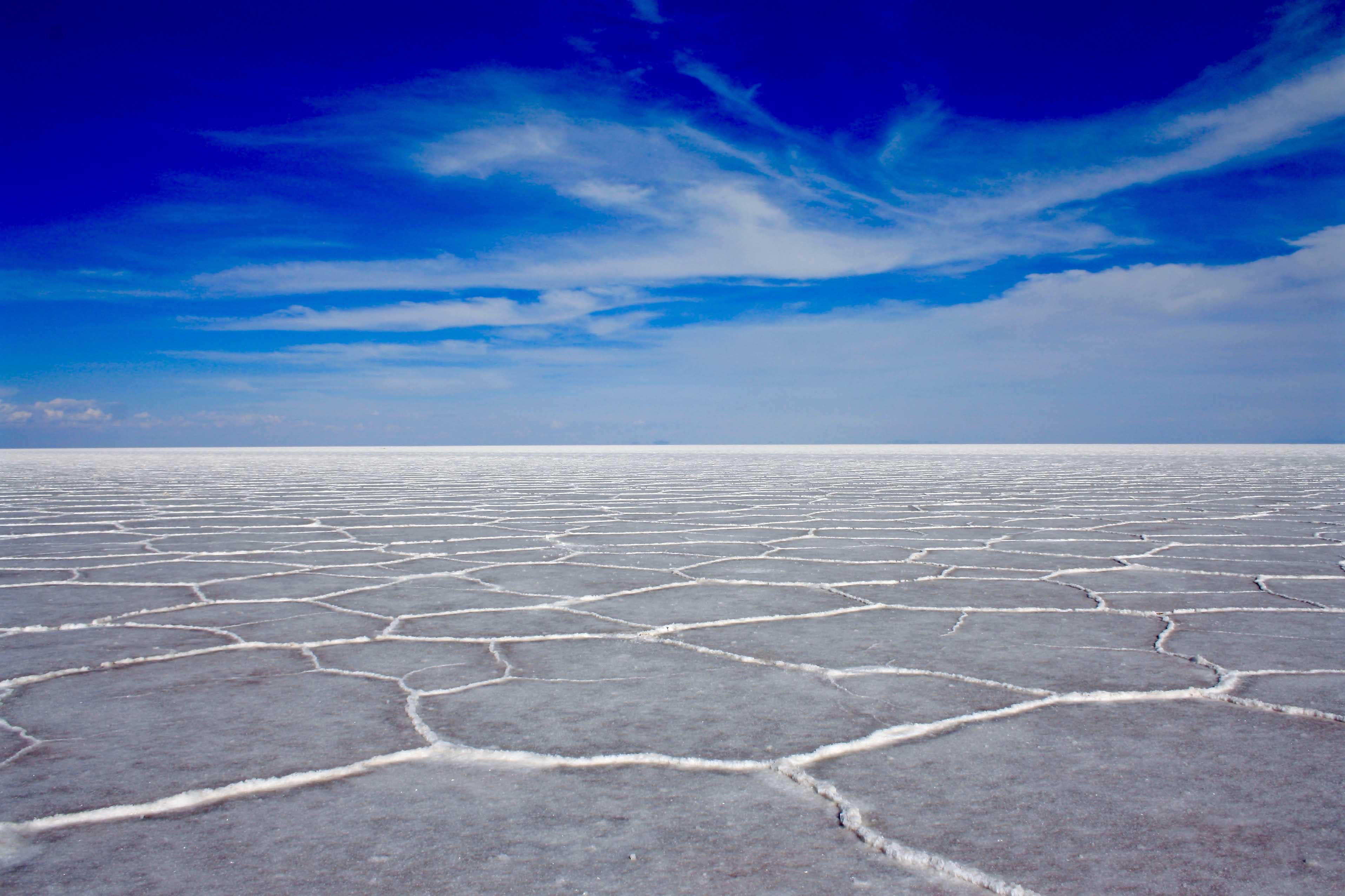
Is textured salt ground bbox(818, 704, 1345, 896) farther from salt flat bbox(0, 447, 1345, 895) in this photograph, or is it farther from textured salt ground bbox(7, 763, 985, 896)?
textured salt ground bbox(7, 763, 985, 896)

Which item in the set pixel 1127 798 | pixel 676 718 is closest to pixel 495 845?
pixel 676 718

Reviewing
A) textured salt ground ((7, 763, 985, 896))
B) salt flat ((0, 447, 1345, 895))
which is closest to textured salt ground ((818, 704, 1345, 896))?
salt flat ((0, 447, 1345, 895))

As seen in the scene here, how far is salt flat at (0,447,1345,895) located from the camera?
98 cm

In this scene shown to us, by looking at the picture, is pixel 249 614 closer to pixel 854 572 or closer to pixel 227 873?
pixel 227 873

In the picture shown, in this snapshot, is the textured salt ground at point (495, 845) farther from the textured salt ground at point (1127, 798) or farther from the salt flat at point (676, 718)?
the textured salt ground at point (1127, 798)

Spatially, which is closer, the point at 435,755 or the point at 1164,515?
the point at 435,755

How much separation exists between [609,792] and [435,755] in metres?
0.29

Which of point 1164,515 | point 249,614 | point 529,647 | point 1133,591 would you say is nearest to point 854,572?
point 1133,591

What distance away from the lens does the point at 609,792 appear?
116 centimetres

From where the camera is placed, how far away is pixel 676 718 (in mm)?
1436

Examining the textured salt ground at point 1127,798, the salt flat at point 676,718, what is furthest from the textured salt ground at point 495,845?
the textured salt ground at point 1127,798

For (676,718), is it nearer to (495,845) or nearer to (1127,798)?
(495,845)

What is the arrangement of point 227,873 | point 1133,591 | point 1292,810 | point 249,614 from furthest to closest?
1. point 1133,591
2. point 249,614
3. point 1292,810
4. point 227,873

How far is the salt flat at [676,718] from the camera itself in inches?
38.6
